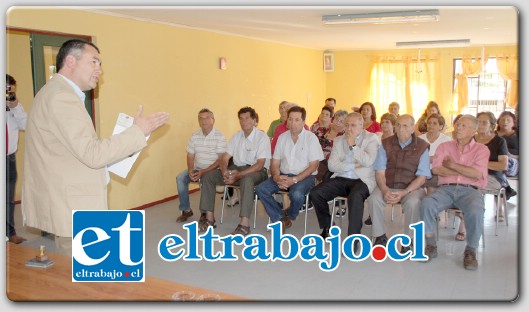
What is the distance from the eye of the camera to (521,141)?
3064mm

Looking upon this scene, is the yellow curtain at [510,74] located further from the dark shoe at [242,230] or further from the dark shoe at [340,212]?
the dark shoe at [242,230]

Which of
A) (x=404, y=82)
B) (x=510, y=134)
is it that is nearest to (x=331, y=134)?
(x=510, y=134)

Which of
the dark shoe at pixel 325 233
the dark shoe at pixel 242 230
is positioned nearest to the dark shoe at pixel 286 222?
the dark shoe at pixel 242 230

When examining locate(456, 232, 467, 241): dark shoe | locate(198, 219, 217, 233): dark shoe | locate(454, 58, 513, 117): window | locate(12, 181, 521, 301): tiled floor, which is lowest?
locate(12, 181, 521, 301): tiled floor

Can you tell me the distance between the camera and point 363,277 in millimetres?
3734

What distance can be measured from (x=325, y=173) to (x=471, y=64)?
5786 millimetres

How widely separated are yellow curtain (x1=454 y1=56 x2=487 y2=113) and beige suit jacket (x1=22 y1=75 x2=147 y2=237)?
28.8 ft

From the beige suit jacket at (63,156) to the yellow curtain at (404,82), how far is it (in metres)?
8.73

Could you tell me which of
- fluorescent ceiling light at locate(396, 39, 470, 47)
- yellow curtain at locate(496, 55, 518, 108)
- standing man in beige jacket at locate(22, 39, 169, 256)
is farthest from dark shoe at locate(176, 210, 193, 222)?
yellow curtain at locate(496, 55, 518, 108)

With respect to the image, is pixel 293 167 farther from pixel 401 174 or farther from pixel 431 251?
pixel 431 251

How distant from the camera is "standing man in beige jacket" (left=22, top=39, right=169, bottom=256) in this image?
2.07 meters

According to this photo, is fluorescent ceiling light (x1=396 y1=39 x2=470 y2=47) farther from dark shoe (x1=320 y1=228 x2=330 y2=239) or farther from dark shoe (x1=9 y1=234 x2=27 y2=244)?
dark shoe (x1=9 y1=234 x2=27 y2=244)

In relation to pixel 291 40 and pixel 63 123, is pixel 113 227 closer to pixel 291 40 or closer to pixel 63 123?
pixel 63 123

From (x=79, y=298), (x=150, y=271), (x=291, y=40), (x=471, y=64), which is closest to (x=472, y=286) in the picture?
(x=150, y=271)
